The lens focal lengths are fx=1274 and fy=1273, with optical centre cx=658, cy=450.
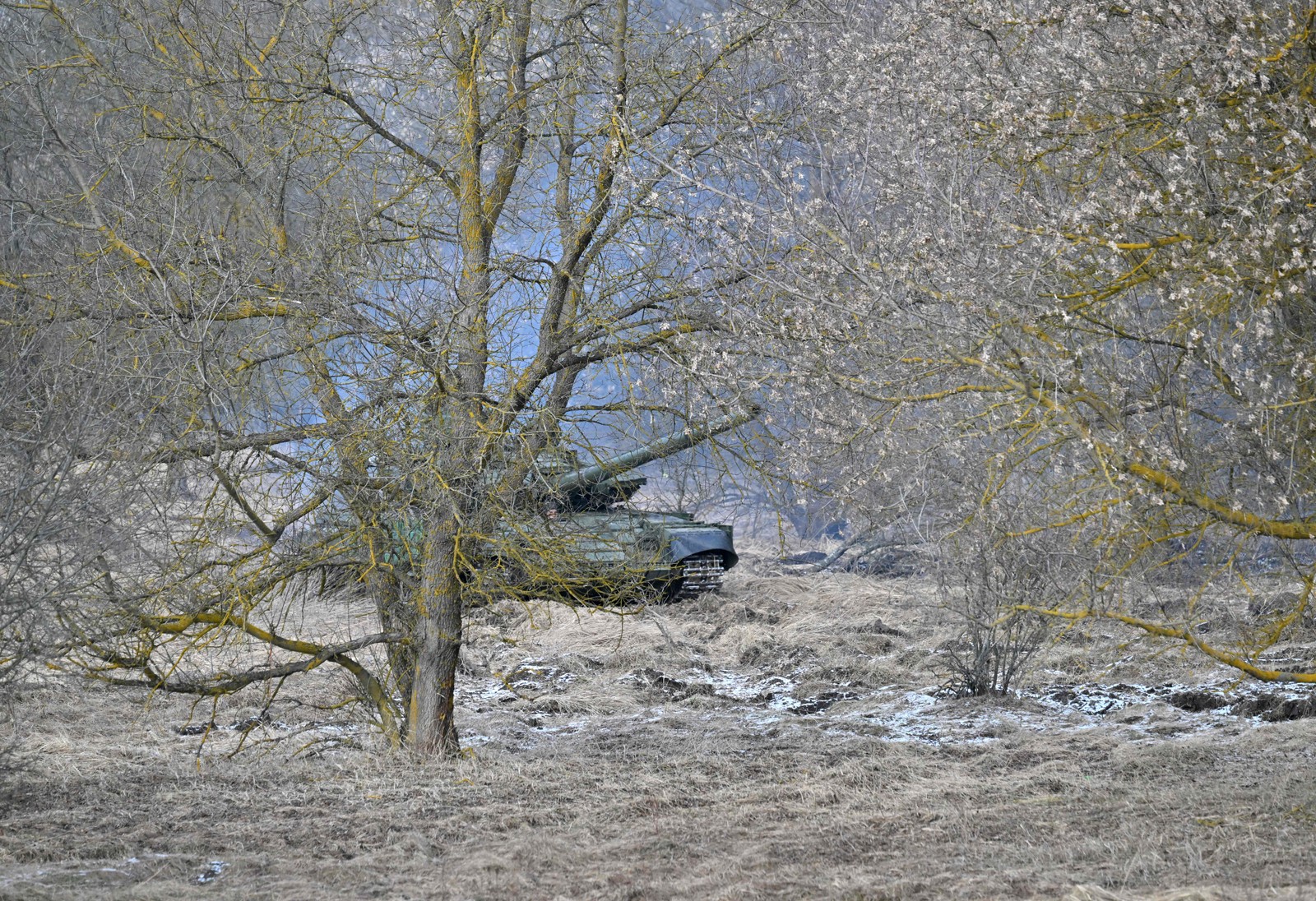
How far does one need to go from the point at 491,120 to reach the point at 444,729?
11.7 ft

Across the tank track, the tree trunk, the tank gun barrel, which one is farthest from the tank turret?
the tank track

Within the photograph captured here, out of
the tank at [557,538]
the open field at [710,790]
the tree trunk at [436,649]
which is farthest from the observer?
the tree trunk at [436,649]

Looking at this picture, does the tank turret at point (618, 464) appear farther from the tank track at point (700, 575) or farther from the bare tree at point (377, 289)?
the tank track at point (700, 575)

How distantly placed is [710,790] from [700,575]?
8.10 meters

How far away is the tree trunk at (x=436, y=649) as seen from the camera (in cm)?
744

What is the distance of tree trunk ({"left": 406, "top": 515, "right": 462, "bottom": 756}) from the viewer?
24.4ft

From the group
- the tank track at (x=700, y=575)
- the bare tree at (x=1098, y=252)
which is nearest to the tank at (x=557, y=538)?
the bare tree at (x=1098, y=252)

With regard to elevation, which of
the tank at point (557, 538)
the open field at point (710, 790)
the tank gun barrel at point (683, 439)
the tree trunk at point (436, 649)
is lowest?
the open field at point (710, 790)

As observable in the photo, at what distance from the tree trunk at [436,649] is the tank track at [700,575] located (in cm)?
701

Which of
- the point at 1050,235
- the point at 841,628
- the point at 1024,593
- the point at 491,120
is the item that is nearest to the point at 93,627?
the point at 491,120

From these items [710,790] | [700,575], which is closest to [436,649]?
[710,790]

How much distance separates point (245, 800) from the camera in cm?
653

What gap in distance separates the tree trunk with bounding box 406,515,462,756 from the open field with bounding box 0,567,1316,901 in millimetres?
261

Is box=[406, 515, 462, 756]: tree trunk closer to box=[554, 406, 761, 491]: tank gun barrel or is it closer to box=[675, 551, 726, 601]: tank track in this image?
box=[554, 406, 761, 491]: tank gun barrel
